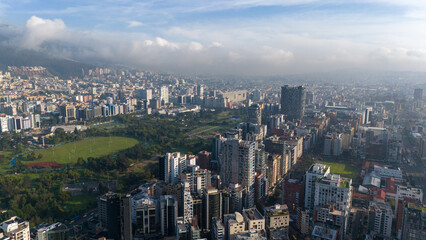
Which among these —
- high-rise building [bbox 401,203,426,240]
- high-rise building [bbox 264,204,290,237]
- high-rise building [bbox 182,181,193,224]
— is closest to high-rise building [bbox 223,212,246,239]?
high-rise building [bbox 264,204,290,237]

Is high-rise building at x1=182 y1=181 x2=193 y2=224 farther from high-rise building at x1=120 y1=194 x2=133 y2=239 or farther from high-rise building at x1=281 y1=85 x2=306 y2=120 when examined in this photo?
high-rise building at x1=281 y1=85 x2=306 y2=120

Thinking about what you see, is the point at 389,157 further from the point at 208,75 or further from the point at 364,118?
the point at 208,75

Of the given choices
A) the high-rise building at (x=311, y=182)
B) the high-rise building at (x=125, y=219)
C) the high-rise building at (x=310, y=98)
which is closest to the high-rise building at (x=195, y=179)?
the high-rise building at (x=125, y=219)

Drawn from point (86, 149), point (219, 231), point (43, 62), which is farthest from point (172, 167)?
point (43, 62)

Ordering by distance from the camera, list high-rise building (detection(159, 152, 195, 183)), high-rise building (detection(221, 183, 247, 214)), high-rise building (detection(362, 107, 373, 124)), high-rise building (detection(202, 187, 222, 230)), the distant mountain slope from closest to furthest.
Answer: high-rise building (detection(202, 187, 222, 230)) < high-rise building (detection(221, 183, 247, 214)) < high-rise building (detection(159, 152, 195, 183)) < high-rise building (detection(362, 107, 373, 124)) < the distant mountain slope

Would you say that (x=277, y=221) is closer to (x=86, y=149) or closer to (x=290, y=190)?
(x=290, y=190)
